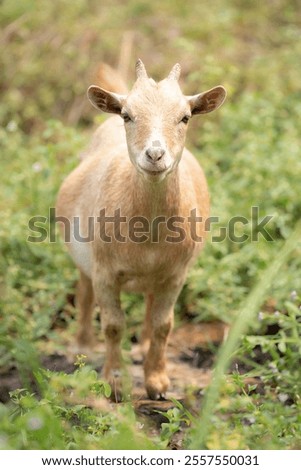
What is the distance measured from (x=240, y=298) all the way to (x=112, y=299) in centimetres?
177

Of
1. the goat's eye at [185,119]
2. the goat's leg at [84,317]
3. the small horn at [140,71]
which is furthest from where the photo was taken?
the goat's leg at [84,317]

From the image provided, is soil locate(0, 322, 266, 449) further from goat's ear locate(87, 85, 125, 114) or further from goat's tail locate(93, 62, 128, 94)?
goat's tail locate(93, 62, 128, 94)

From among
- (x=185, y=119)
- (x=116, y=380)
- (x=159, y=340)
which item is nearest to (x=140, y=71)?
(x=185, y=119)

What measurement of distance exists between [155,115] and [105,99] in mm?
568

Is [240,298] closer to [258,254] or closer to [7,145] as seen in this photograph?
[258,254]

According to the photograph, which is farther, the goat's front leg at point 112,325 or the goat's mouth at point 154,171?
the goat's front leg at point 112,325

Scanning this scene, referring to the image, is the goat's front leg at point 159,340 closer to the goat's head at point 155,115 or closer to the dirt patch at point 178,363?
the dirt patch at point 178,363

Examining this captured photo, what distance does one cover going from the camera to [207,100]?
5566mm

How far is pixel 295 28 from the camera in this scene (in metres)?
12.3

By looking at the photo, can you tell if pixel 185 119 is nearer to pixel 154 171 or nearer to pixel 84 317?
pixel 154 171

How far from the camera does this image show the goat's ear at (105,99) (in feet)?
18.1

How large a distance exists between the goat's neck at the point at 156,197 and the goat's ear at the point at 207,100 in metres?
0.43

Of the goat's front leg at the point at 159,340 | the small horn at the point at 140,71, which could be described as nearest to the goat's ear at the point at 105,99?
the small horn at the point at 140,71

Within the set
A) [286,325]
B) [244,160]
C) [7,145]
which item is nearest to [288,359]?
[286,325]
